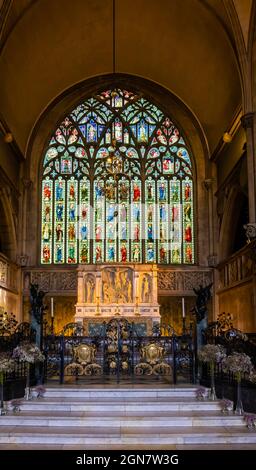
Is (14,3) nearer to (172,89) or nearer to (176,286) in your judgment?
(172,89)

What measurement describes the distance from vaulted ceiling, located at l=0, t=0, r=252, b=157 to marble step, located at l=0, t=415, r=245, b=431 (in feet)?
42.4

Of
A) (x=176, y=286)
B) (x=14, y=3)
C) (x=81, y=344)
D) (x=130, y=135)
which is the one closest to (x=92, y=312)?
(x=176, y=286)

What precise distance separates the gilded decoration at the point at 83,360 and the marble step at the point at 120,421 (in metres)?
3.00

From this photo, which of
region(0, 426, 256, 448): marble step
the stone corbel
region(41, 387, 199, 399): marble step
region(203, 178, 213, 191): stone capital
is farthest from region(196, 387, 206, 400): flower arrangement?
region(203, 178, 213, 191): stone capital

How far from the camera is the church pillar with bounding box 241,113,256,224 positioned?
1534cm

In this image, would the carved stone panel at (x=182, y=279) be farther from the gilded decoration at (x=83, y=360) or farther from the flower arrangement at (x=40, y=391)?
the flower arrangement at (x=40, y=391)

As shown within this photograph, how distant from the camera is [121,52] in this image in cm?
2275

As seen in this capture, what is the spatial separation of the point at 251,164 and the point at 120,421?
9.56m

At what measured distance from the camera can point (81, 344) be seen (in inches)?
457

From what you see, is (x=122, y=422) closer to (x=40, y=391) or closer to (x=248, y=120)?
(x=40, y=391)

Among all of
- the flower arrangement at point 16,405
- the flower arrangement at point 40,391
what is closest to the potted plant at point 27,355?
the flower arrangement at point 40,391

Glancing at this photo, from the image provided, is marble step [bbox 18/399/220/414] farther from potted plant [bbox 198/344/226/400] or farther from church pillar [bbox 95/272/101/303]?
church pillar [bbox 95/272/101/303]

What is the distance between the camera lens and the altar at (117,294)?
1856 centimetres

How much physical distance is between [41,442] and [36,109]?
17997 mm
